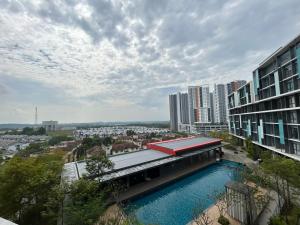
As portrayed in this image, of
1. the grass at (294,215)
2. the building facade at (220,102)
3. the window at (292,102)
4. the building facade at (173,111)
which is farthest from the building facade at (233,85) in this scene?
the grass at (294,215)

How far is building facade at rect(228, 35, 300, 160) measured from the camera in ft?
59.6

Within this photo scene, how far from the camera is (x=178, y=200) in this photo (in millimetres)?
15875

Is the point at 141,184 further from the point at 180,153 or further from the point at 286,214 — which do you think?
the point at 286,214

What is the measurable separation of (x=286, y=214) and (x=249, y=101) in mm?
22022

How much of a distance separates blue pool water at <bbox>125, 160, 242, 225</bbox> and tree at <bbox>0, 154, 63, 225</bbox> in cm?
634

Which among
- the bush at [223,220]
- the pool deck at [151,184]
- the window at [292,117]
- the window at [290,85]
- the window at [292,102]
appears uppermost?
the window at [290,85]

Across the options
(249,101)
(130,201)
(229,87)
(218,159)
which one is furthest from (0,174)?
(229,87)

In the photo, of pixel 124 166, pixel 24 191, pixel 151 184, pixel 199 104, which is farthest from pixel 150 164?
pixel 199 104

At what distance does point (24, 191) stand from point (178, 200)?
12208mm

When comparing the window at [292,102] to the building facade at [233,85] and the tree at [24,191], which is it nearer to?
the tree at [24,191]

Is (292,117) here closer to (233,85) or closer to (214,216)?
(214,216)

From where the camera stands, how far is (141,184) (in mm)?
19406

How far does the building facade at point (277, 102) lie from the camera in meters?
18.2

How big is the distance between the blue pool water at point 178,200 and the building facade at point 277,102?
8169 millimetres
